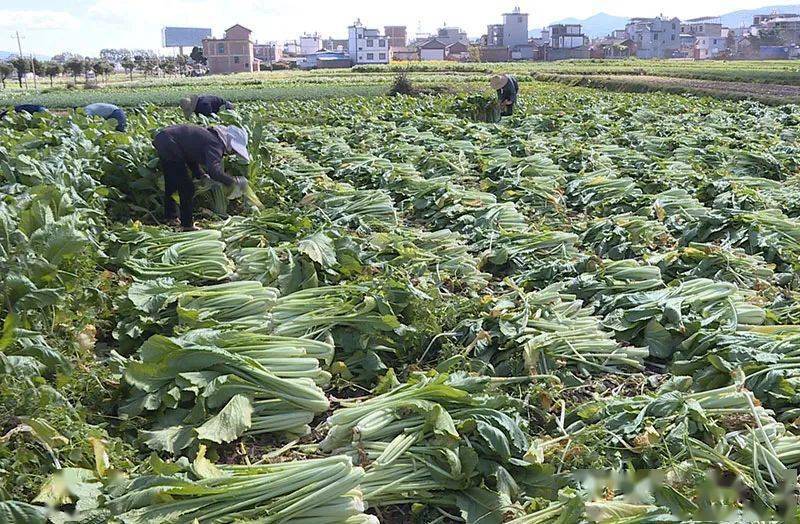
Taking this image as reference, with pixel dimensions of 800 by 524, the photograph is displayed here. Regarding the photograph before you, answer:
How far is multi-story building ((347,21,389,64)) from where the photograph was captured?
105 meters

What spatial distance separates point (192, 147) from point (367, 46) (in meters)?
102

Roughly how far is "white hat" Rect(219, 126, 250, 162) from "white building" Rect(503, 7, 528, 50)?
107 meters

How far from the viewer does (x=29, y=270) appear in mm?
4738

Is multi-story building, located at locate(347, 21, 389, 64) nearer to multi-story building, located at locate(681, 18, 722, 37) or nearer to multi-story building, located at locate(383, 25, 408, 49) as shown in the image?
multi-story building, located at locate(383, 25, 408, 49)

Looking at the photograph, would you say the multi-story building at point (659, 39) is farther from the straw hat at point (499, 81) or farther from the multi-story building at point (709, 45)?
the straw hat at point (499, 81)

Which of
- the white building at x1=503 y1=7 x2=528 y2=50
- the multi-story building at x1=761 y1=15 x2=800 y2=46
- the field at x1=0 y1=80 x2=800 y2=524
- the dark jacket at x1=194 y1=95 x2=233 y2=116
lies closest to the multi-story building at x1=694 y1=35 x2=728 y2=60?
the multi-story building at x1=761 y1=15 x2=800 y2=46

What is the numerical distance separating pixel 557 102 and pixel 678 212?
16.0 meters

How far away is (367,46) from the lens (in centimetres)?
10625

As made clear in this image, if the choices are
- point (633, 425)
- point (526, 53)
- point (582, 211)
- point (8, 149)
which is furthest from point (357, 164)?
point (526, 53)

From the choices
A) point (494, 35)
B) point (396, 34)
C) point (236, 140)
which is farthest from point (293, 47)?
point (236, 140)

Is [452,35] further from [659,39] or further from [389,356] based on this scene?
[389,356]

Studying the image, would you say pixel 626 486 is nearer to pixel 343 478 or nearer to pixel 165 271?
pixel 343 478

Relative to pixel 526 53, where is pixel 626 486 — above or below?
below

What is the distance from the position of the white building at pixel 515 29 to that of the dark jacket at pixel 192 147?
10741 cm
